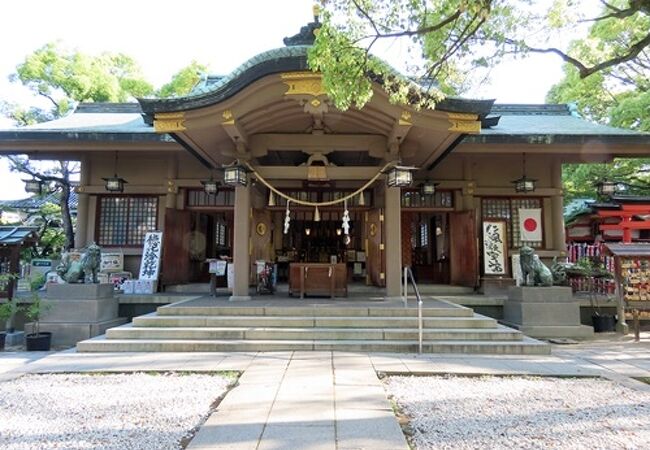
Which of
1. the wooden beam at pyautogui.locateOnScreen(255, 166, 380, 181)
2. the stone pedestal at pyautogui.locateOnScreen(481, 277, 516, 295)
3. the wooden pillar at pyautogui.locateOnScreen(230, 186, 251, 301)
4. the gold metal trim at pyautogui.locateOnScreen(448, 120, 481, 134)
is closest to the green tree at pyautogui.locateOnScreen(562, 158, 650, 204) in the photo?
the stone pedestal at pyautogui.locateOnScreen(481, 277, 516, 295)

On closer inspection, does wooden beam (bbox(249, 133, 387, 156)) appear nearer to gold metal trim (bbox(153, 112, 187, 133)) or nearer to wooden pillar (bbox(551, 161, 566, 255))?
gold metal trim (bbox(153, 112, 187, 133))

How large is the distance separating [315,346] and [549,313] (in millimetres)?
5107

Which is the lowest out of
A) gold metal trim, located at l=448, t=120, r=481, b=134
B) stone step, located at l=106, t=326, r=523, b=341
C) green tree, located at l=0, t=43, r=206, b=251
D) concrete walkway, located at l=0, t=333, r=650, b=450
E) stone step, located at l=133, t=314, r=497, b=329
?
concrete walkway, located at l=0, t=333, r=650, b=450

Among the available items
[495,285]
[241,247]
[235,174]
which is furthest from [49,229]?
[495,285]

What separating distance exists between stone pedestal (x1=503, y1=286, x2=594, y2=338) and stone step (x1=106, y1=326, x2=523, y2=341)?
1.78m

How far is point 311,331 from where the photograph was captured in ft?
23.1

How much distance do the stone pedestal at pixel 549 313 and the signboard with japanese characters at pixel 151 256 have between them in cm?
872

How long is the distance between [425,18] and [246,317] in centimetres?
570

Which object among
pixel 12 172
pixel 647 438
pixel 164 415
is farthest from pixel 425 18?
pixel 12 172

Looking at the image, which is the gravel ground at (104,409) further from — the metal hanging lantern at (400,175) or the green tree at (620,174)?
the green tree at (620,174)

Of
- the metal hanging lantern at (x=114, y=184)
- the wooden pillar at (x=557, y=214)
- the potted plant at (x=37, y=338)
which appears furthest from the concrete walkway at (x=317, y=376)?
the metal hanging lantern at (x=114, y=184)

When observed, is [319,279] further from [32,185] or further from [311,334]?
[32,185]

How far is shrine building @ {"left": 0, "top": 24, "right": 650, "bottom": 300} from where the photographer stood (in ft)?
27.2

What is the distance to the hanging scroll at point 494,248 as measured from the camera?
36.3 feet
